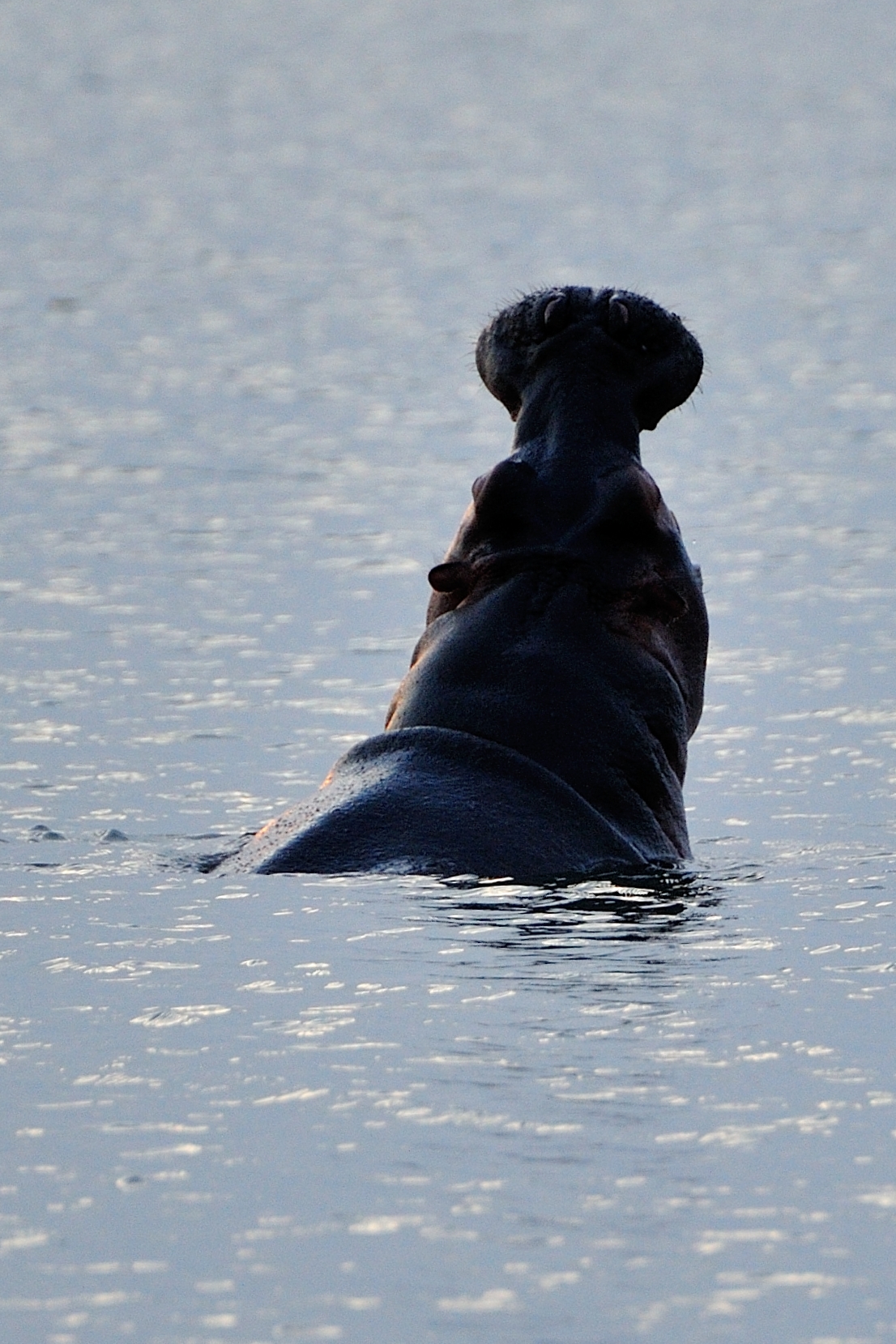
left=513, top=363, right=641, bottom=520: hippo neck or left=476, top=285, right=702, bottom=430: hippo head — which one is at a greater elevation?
left=476, top=285, right=702, bottom=430: hippo head

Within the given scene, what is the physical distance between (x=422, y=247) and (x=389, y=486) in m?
8.34

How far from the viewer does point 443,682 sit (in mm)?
7152

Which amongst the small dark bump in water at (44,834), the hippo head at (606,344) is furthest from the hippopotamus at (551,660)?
the small dark bump in water at (44,834)

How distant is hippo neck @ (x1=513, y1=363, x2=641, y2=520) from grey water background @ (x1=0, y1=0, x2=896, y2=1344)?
1.10 meters

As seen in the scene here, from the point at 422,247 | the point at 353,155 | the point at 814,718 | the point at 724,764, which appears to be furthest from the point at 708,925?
the point at 353,155

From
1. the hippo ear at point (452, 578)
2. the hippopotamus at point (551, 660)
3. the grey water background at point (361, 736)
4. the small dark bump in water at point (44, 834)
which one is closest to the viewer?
the grey water background at point (361, 736)

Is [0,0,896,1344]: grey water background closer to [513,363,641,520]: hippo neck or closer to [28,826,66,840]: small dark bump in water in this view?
[28,826,66,840]: small dark bump in water

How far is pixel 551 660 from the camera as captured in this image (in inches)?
280

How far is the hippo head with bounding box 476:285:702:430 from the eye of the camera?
7.76 m

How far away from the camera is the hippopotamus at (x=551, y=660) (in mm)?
6625

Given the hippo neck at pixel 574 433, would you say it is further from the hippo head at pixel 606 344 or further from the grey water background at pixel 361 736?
the grey water background at pixel 361 736


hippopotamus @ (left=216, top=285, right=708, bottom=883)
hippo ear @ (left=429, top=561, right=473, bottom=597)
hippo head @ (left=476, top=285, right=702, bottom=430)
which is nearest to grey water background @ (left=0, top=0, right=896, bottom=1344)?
hippopotamus @ (left=216, top=285, right=708, bottom=883)

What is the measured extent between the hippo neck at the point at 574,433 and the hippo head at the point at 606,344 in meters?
0.02

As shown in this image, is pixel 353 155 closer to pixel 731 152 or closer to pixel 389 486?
pixel 731 152
